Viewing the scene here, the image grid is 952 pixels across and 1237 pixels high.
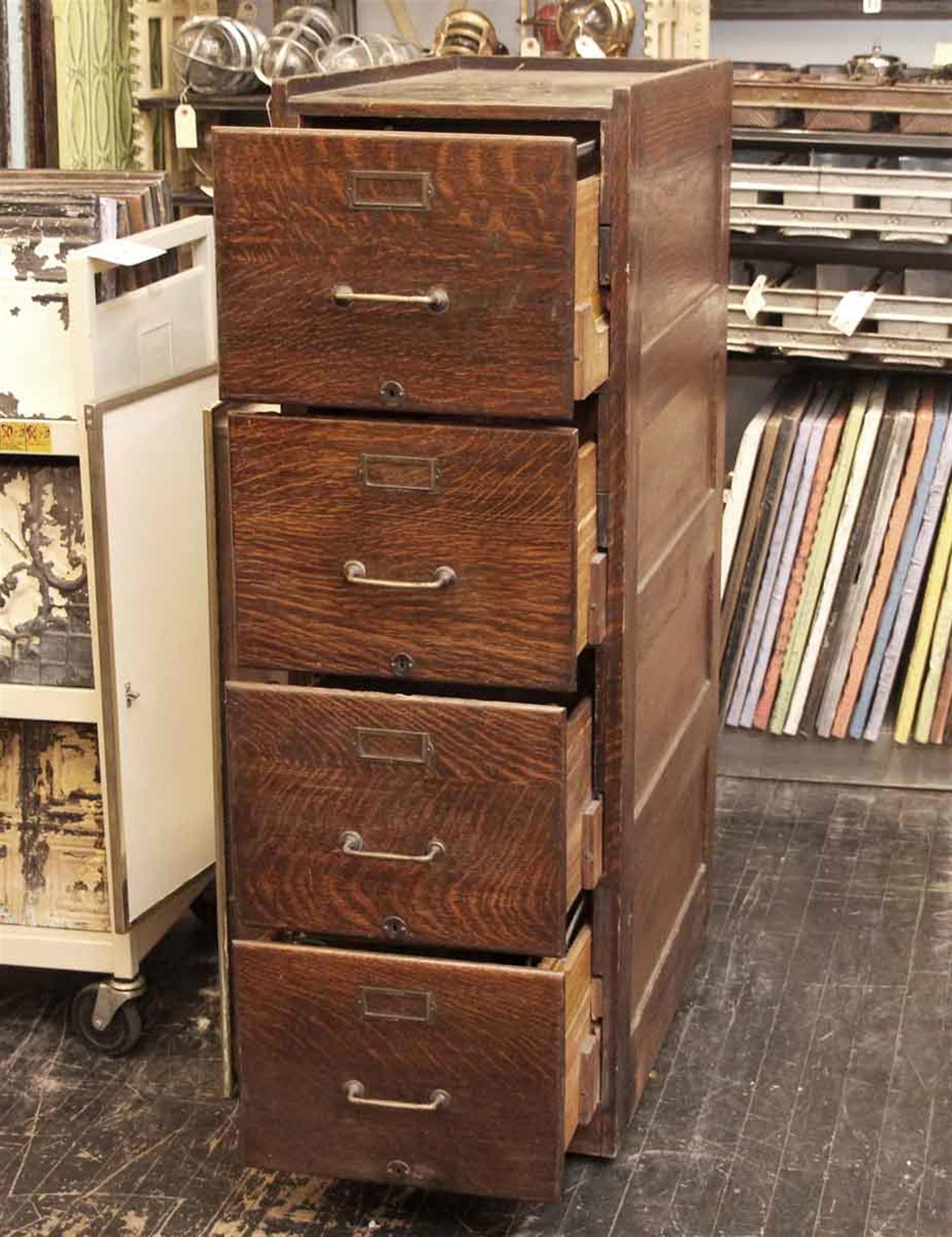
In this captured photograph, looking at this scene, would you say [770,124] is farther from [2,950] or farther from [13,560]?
[2,950]

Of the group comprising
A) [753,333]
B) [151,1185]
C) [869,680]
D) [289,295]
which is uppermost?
[289,295]

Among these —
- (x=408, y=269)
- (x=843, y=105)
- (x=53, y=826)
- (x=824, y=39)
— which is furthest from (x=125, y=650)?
(x=824, y=39)

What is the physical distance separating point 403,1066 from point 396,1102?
1.7 inches

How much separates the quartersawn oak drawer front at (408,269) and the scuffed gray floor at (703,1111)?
1.03 m

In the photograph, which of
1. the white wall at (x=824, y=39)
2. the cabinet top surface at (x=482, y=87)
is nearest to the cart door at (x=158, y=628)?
the cabinet top surface at (x=482, y=87)

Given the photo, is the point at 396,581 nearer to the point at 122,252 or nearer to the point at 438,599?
the point at 438,599

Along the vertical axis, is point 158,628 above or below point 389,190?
below

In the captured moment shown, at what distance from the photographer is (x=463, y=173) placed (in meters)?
2.14

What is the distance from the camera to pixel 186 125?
3.98 meters

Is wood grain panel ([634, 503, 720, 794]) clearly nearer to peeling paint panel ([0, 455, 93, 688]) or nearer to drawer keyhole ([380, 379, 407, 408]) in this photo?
drawer keyhole ([380, 379, 407, 408])

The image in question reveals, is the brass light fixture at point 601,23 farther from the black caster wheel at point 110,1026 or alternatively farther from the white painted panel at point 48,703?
the black caster wheel at point 110,1026

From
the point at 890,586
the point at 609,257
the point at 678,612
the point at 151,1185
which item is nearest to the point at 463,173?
the point at 609,257

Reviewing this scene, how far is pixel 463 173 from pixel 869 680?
2.02m

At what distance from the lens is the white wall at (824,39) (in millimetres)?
4016
